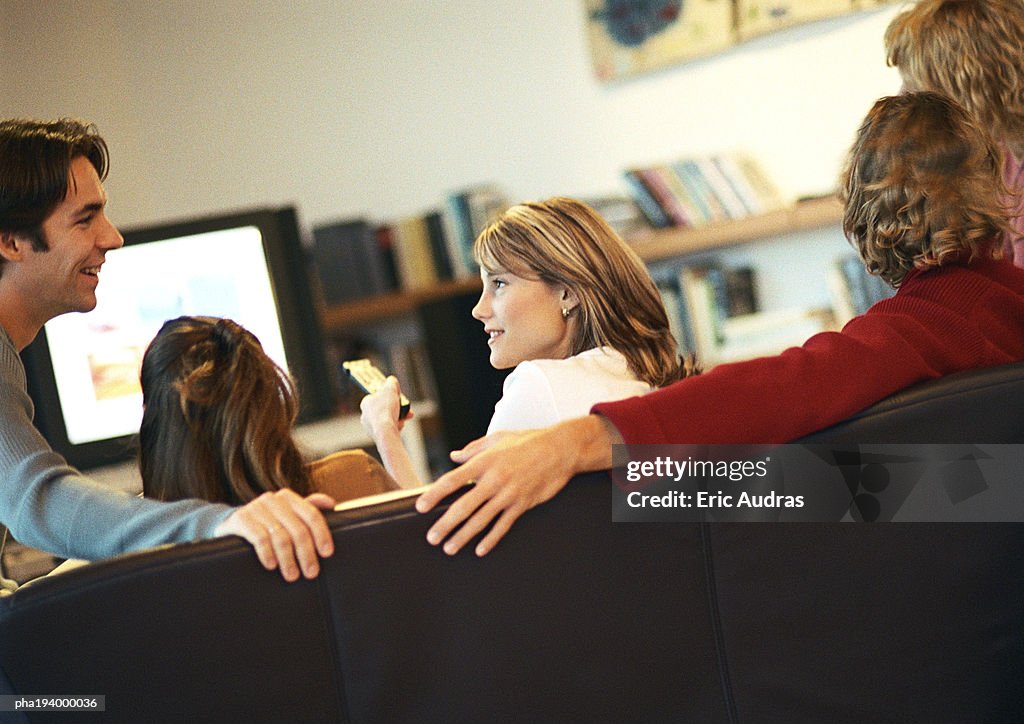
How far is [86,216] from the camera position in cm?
201

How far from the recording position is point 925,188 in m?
1.33

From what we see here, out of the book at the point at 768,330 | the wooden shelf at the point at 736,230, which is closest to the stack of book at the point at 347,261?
the wooden shelf at the point at 736,230

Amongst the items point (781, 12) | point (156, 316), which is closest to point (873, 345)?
point (156, 316)

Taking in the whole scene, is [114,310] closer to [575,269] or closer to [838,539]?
[575,269]

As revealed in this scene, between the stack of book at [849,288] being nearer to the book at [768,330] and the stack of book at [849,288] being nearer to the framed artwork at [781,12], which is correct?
the book at [768,330]

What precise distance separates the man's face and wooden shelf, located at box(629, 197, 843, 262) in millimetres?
2584

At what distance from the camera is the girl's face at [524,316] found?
1895 mm

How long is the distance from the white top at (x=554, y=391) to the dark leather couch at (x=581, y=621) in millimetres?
516

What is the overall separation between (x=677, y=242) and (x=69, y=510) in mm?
3375

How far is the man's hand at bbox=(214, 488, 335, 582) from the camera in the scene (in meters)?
0.95

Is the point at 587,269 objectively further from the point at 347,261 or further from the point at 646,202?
the point at 347,261

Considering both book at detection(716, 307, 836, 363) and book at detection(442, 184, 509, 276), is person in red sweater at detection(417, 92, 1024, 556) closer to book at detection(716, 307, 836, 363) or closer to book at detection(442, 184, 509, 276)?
book at detection(716, 307, 836, 363)

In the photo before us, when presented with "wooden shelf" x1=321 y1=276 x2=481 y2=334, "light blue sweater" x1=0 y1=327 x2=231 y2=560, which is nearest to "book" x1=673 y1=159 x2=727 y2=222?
"wooden shelf" x1=321 y1=276 x2=481 y2=334

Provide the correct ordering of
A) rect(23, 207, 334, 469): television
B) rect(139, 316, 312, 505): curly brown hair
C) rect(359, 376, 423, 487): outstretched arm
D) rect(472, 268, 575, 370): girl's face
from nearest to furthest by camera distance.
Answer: rect(139, 316, 312, 505): curly brown hair, rect(359, 376, 423, 487): outstretched arm, rect(472, 268, 575, 370): girl's face, rect(23, 207, 334, 469): television
